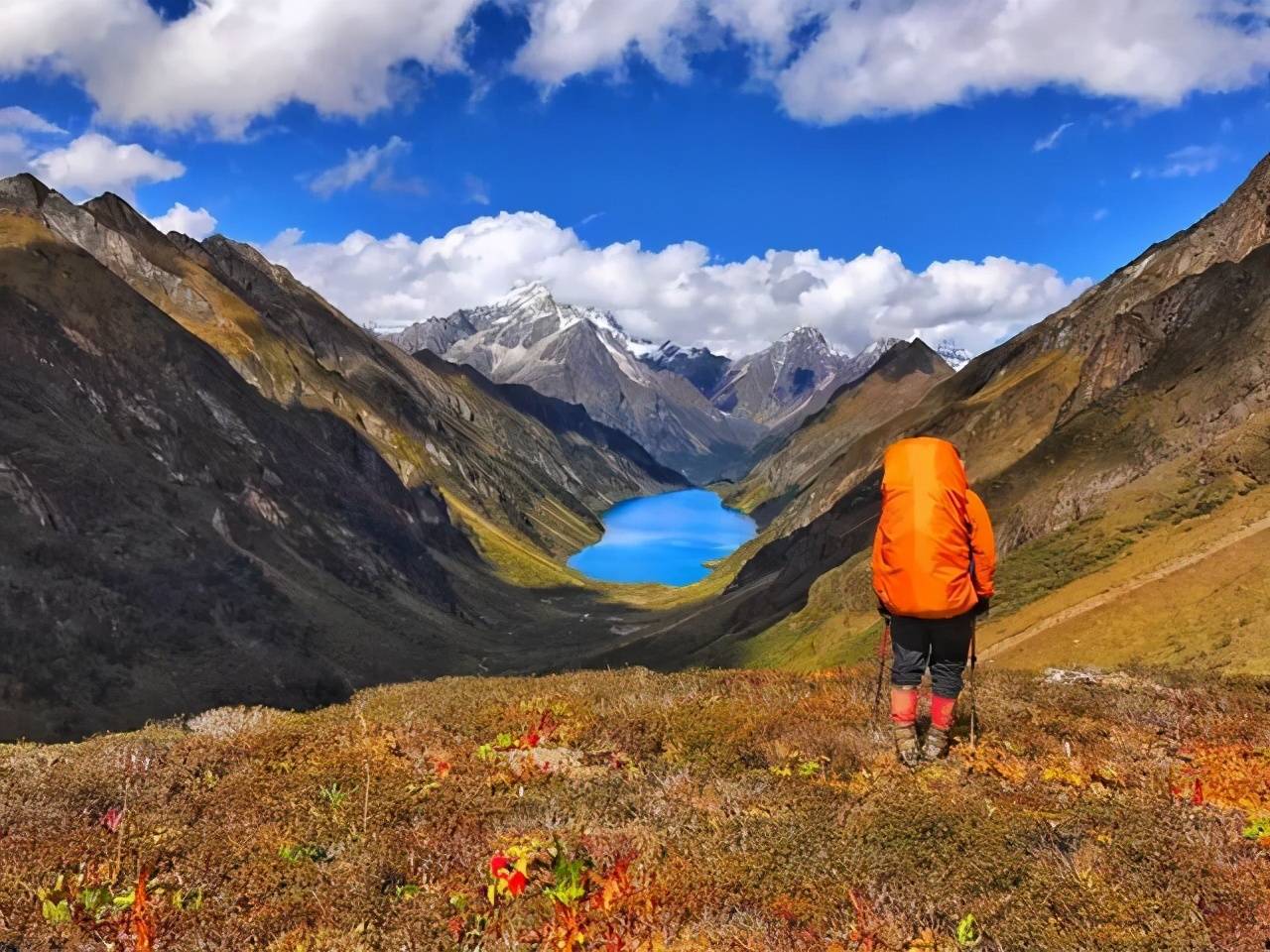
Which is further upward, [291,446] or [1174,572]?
[291,446]

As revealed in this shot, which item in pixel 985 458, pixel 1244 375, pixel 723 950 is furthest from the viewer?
pixel 985 458

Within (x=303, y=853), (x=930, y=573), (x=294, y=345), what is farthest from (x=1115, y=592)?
(x=294, y=345)

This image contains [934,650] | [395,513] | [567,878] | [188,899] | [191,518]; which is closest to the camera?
[188,899]

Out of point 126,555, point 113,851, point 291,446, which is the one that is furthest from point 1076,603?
point 291,446

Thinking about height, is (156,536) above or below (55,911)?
above

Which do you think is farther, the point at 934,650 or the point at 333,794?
the point at 934,650

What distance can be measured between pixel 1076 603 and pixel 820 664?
14364 millimetres

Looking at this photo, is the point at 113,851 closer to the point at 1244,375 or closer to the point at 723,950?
the point at 723,950

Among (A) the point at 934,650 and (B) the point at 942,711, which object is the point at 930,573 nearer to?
(A) the point at 934,650

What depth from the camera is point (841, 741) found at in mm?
9594

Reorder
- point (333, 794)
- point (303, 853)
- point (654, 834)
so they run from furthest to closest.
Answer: point (333, 794)
point (654, 834)
point (303, 853)

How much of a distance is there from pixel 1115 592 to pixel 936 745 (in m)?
23.0

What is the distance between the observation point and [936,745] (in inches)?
360

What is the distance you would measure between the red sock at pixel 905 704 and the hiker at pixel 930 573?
1cm
